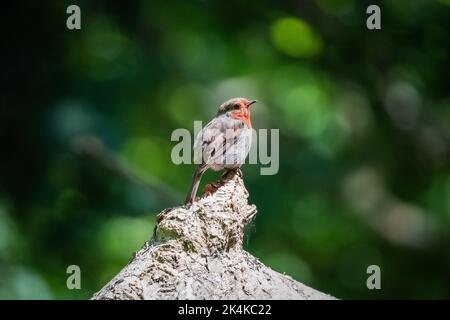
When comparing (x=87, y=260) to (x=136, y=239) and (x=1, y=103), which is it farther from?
(x=1, y=103)

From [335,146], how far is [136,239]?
272 cm

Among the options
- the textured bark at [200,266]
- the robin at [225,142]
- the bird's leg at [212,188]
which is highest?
the robin at [225,142]

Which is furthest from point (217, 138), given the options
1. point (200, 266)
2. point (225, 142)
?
point (200, 266)

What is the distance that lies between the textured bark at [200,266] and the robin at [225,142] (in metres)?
0.93

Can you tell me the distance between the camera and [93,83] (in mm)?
11633

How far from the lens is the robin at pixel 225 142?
23.3 ft

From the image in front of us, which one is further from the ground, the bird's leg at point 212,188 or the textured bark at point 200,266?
the bird's leg at point 212,188

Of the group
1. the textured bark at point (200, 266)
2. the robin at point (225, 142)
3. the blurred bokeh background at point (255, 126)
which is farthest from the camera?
the blurred bokeh background at point (255, 126)

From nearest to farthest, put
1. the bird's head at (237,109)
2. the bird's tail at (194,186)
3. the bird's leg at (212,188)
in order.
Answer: the bird's leg at (212,188)
the bird's tail at (194,186)
the bird's head at (237,109)

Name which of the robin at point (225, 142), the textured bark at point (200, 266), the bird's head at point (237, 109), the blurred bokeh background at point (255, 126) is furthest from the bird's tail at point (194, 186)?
the blurred bokeh background at point (255, 126)

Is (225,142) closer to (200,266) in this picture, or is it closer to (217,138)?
(217,138)

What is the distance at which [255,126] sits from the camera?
11.4 meters

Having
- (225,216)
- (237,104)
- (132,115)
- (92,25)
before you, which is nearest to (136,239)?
(132,115)

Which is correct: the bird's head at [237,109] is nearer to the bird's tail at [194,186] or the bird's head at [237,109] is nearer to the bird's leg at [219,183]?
the bird's tail at [194,186]
